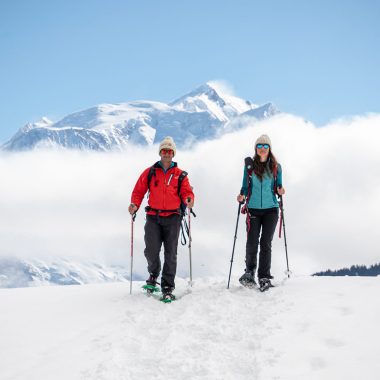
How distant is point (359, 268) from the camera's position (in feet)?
340

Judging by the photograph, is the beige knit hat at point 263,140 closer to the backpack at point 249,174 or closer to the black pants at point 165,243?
the backpack at point 249,174

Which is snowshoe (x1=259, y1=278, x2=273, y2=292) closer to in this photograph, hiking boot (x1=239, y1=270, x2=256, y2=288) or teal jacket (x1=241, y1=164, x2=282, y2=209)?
hiking boot (x1=239, y1=270, x2=256, y2=288)

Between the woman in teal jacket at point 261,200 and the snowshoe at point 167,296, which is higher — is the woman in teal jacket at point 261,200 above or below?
above

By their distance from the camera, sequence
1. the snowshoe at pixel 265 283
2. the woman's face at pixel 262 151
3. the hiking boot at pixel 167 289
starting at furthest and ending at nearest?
the woman's face at pixel 262 151
the snowshoe at pixel 265 283
the hiking boot at pixel 167 289

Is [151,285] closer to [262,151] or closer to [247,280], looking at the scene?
[247,280]

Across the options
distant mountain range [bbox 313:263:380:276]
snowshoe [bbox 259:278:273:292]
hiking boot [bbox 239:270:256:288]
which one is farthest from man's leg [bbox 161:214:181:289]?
distant mountain range [bbox 313:263:380:276]

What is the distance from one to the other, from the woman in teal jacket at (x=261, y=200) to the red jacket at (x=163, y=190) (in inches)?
46.5

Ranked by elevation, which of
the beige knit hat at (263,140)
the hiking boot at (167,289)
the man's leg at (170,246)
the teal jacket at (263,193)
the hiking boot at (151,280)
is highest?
the beige knit hat at (263,140)

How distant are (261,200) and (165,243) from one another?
6.75 ft

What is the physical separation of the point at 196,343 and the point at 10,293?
5.46 metres

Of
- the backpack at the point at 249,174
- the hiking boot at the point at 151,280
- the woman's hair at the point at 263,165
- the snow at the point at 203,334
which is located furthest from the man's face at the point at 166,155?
the snow at the point at 203,334

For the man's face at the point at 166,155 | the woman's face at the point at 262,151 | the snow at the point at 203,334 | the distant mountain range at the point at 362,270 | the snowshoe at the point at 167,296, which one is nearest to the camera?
the snow at the point at 203,334

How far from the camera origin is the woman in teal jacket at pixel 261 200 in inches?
368

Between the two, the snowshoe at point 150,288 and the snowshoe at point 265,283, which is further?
the snowshoe at point 150,288
